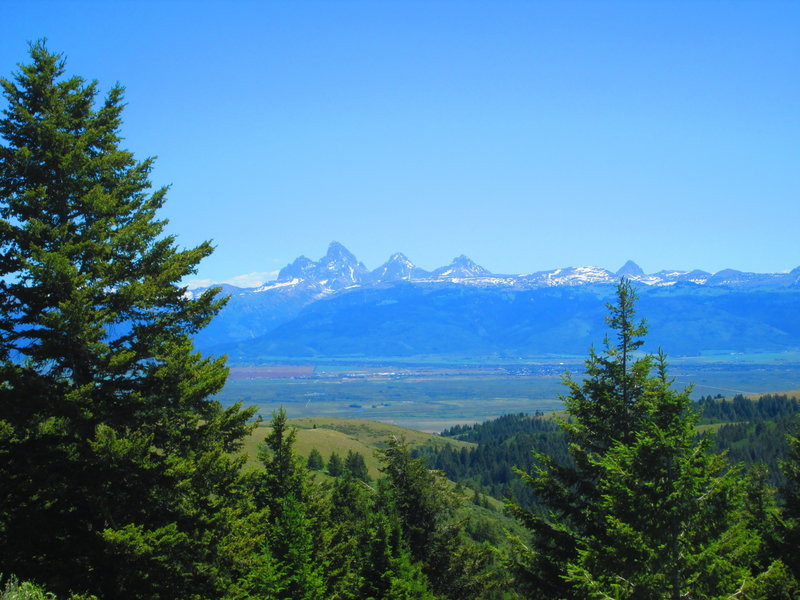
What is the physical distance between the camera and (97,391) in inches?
591

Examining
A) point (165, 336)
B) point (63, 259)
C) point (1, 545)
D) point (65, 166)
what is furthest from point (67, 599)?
point (65, 166)

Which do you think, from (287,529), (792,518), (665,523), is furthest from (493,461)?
(665,523)

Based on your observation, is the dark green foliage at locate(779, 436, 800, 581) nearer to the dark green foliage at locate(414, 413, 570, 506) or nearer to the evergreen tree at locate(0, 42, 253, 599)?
the evergreen tree at locate(0, 42, 253, 599)

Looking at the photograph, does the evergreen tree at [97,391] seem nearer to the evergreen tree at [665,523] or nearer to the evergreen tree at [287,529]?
the evergreen tree at [287,529]

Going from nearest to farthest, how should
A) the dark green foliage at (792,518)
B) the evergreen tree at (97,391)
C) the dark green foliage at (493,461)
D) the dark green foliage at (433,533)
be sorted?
the evergreen tree at (97,391), the dark green foliage at (792,518), the dark green foliage at (433,533), the dark green foliage at (493,461)

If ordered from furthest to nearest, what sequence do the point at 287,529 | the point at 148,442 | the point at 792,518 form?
the point at 792,518 → the point at 287,529 → the point at 148,442

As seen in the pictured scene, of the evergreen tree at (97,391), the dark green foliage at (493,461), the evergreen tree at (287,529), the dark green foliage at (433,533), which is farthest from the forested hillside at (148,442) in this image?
the dark green foliage at (493,461)

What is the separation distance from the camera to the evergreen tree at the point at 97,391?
14.0 meters

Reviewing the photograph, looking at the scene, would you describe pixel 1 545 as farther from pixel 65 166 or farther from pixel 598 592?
pixel 598 592

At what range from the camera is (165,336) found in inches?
638

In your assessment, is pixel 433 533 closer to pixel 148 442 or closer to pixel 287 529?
pixel 287 529

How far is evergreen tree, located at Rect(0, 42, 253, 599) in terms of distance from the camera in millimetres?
14016

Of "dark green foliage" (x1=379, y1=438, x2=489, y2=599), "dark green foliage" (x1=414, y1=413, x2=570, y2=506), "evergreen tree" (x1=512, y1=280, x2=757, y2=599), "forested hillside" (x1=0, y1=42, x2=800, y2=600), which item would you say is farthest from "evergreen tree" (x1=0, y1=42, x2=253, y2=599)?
"dark green foliage" (x1=414, y1=413, x2=570, y2=506)

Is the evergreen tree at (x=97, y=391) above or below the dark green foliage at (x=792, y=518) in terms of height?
above
